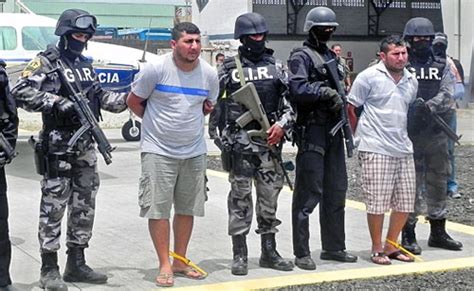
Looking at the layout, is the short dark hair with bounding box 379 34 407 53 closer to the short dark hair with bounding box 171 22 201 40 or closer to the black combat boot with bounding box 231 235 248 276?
the short dark hair with bounding box 171 22 201 40

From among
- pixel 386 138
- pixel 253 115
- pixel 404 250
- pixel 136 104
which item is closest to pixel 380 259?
pixel 404 250

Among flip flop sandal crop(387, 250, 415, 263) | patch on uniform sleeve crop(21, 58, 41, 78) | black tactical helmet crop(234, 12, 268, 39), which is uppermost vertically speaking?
black tactical helmet crop(234, 12, 268, 39)

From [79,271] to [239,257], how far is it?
124 centimetres

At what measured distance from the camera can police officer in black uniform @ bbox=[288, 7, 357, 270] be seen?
6.39 meters

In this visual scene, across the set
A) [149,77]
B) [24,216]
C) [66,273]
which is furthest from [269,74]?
[24,216]

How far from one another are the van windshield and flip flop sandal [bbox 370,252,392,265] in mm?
10858

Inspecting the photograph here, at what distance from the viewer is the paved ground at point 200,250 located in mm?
6109

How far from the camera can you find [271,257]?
6445 mm

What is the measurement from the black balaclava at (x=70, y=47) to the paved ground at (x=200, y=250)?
5.66 feet

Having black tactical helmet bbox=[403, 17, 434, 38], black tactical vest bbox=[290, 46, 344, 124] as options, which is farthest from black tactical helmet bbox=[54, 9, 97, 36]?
black tactical helmet bbox=[403, 17, 434, 38]

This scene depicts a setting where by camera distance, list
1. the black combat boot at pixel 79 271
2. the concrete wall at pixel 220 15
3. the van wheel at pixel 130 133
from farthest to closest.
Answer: the concrete wall at pixel 220 15 → the van wheel at pixel 130 133 → the black combat boot at pixel 79 271

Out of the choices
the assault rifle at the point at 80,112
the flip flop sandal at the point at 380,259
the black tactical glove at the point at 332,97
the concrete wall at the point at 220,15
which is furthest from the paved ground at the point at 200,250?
the concrete wall at the point at 220,15

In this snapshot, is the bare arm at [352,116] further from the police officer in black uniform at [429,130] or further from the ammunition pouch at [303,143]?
the police officer in black uniform at [429,130]

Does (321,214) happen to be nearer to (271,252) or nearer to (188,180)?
(271,252)
